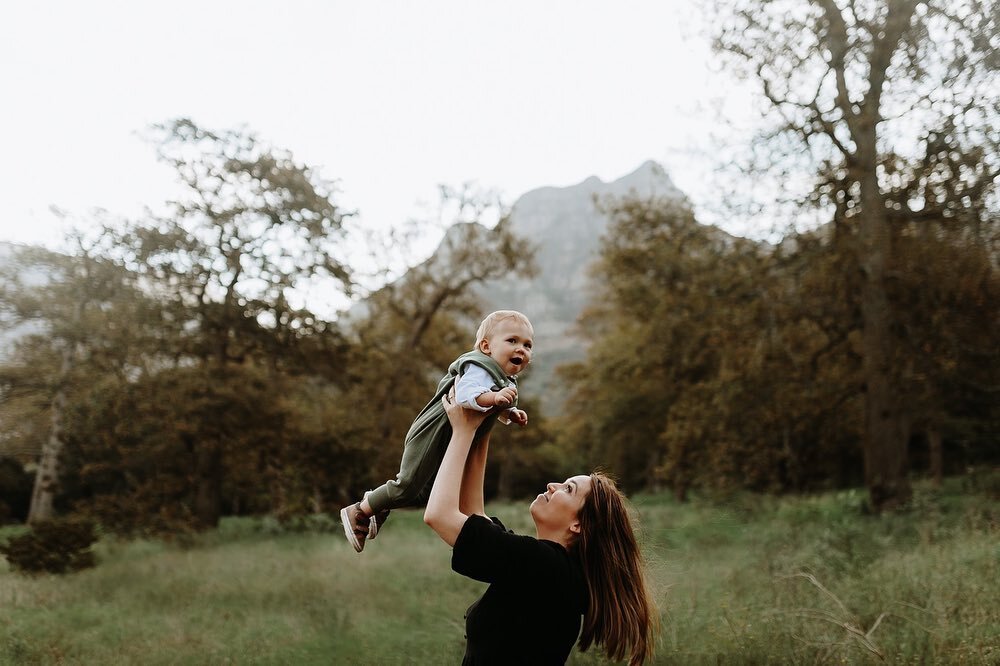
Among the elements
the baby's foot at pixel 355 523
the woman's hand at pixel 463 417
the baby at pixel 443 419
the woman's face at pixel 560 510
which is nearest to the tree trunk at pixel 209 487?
the baby's foot at pixel 355 523

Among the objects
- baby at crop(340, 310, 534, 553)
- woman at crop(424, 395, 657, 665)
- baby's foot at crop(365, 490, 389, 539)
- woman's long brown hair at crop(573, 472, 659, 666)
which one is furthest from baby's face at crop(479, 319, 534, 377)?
baby's foot at crop(365, 490, 389, 539)

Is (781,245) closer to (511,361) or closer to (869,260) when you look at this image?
(869,260)

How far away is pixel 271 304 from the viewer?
20.2 metres

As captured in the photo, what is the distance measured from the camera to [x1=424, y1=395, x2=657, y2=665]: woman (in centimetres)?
242

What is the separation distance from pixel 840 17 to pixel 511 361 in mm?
15066

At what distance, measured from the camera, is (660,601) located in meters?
3.27

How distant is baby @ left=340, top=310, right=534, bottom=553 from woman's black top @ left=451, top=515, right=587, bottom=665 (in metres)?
0.47

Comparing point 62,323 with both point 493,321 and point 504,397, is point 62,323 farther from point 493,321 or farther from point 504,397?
point 504,397

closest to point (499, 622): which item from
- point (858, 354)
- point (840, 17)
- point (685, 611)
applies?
point (685, 611)

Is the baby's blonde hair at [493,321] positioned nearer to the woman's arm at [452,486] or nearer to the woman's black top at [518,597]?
the woman's arm at [452,486]

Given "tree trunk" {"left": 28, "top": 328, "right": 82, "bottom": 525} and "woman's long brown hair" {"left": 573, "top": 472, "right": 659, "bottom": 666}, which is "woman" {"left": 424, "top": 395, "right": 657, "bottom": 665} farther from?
"tree trunk" {"left": 28, "top": 328, "right": 82, "bottom": 525}

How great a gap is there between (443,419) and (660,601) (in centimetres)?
130

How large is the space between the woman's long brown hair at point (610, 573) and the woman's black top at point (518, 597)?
13cm

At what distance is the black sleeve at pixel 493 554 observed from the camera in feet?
7.85
